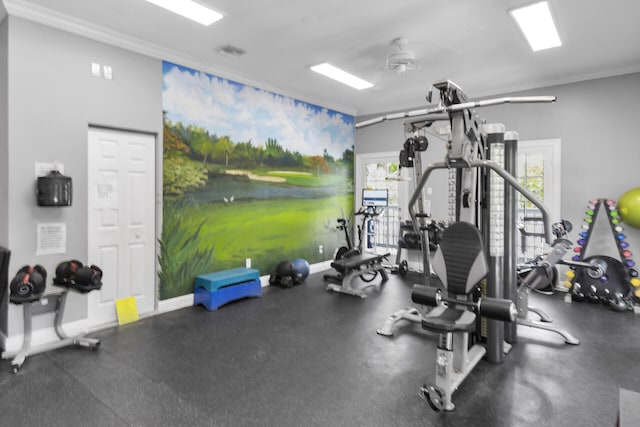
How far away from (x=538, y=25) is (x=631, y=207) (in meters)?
2.42

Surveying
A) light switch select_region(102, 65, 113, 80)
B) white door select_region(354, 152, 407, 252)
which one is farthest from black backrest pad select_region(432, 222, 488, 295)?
white door select_region(354, 152, 407, 252)

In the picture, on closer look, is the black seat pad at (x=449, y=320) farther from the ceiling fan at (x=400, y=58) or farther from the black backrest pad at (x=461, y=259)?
the ceiling fan at (x=400, y=58)

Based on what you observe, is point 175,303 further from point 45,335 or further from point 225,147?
point 225,147

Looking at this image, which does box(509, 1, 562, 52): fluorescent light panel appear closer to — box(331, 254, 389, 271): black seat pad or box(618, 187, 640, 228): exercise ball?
box(618, 187, 640, 228): exercise ball

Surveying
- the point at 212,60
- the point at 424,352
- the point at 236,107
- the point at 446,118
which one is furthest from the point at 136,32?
the point at 424,352

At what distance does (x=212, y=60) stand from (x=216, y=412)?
12.4 ft

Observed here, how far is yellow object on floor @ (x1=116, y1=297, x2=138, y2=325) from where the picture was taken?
3.72 meters

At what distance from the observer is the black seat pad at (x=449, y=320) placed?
2.17 metres

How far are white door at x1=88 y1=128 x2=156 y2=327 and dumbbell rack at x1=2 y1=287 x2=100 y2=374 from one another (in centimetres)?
38

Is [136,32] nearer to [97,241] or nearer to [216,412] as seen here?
[97,241]

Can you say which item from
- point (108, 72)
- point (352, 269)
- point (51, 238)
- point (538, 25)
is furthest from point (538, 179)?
point (51, 238)

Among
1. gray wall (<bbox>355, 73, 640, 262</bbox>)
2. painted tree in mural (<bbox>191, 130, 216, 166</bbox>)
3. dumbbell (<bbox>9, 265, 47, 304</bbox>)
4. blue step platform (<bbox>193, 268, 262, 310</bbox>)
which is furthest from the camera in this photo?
gray wall (<bbox>355, 73, 640, 262</bbox>)

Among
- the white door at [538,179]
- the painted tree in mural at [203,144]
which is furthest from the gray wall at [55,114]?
the white door at [538,179]

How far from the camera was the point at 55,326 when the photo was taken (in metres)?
3.15
